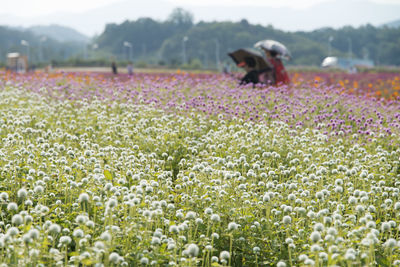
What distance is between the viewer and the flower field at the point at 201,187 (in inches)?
140

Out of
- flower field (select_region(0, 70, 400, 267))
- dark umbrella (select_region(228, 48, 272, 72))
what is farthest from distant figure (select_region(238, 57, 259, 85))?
flower field (select_region(0, 70, 400, 267))

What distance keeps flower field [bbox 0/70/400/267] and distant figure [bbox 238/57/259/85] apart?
2.42m

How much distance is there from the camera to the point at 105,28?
15175 centimetres

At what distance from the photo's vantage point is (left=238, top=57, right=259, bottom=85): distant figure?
14.5m

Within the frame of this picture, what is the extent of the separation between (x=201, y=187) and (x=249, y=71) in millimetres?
10493

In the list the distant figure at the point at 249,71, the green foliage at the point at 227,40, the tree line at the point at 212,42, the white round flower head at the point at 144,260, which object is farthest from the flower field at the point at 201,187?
the tree line at the point at 212,42

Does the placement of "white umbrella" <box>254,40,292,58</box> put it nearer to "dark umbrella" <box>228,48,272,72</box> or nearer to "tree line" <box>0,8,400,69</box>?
"dark umbrella" <box>228,48,272,72</box>

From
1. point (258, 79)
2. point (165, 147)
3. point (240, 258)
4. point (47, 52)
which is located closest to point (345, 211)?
point (240, 258)

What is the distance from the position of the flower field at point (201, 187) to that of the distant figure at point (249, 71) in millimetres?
2417

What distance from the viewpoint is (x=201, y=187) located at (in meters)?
5.27

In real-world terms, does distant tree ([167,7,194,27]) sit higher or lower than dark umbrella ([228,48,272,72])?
higher

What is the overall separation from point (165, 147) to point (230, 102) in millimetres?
3771

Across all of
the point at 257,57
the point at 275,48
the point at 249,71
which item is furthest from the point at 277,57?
the point at 249,71

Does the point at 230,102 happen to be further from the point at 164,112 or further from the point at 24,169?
the point at 24,169
